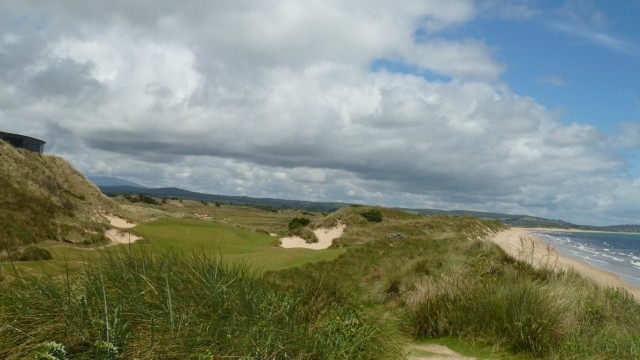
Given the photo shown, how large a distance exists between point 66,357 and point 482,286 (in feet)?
26.7

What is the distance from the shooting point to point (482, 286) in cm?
1057

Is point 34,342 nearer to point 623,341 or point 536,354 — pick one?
point 536,354

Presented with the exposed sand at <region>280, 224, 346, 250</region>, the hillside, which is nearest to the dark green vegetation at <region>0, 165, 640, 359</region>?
the hillside

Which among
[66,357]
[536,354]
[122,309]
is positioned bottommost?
[536,354]

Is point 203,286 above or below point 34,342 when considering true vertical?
above

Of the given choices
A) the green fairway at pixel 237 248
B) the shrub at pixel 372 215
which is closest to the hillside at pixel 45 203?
the green fairway at pixel 237 248

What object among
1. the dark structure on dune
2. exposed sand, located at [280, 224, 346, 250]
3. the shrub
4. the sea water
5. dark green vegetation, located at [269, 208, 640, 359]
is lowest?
the sea water

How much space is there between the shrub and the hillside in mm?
22313

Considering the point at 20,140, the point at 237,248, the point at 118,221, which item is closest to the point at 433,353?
the point at 237,248

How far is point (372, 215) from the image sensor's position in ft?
162

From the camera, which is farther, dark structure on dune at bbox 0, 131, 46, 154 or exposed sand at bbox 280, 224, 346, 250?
dark structure on dune at bbox 0, 131, 46, 154

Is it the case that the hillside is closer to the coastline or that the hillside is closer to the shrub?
the coastline

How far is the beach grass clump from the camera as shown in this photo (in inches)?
197

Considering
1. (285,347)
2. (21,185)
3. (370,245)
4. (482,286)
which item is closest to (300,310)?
(285,347)
